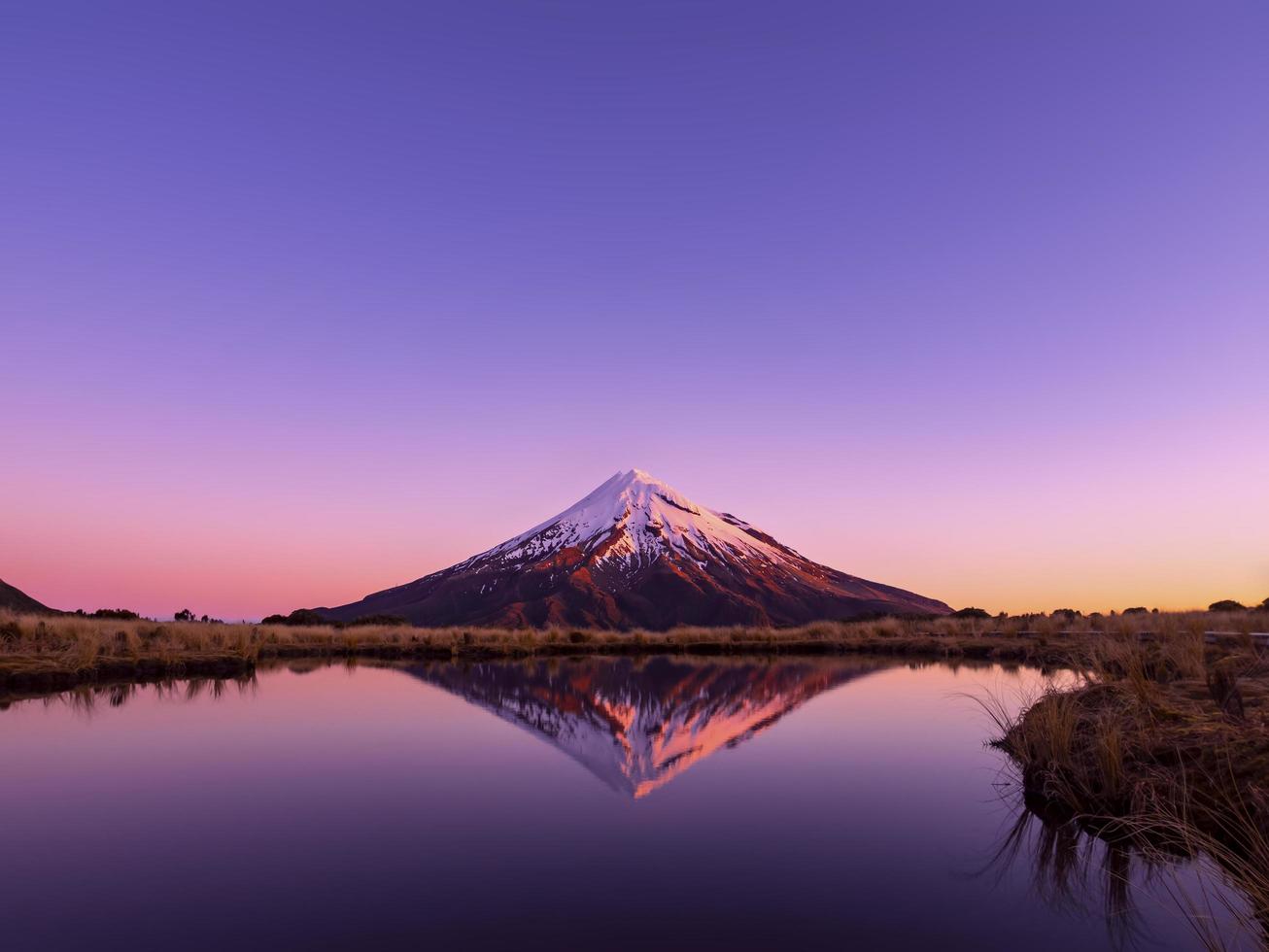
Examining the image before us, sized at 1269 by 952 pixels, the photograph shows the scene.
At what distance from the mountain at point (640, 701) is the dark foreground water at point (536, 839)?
128 mm

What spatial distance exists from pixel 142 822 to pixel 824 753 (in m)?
7.54

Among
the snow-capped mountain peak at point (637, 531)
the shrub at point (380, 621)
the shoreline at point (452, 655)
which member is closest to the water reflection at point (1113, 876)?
the shoreline at point (452, 655)

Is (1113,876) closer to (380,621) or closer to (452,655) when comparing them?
(452,655)

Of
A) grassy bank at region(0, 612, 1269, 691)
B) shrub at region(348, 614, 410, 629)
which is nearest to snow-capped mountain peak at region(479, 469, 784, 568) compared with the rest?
shrub at region(348, 614, 410, 629)

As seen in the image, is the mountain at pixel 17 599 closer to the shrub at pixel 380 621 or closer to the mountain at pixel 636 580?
the shrub at pixel 380 621

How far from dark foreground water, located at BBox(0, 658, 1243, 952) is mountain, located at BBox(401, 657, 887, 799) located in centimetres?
13

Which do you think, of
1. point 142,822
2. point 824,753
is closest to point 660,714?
point 824,753

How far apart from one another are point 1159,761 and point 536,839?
5.75m

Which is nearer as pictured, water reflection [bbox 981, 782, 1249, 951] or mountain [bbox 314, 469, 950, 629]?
water reflection [bbox 981, 782, 1249, 951]

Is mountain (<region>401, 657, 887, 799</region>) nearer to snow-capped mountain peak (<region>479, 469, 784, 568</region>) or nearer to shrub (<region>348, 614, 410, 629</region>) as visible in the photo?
shrub (<region>348, 614, 410, 629</region>)

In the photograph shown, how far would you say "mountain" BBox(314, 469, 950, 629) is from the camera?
10694cm

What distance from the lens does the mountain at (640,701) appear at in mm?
10172

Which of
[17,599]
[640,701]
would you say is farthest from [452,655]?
[17,599]

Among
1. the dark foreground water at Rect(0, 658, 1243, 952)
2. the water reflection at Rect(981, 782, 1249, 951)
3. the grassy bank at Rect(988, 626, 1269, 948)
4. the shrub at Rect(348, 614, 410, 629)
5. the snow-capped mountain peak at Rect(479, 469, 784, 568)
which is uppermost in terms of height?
the snow-capped mountain peak at Rect(479, 469, 784, 568)
